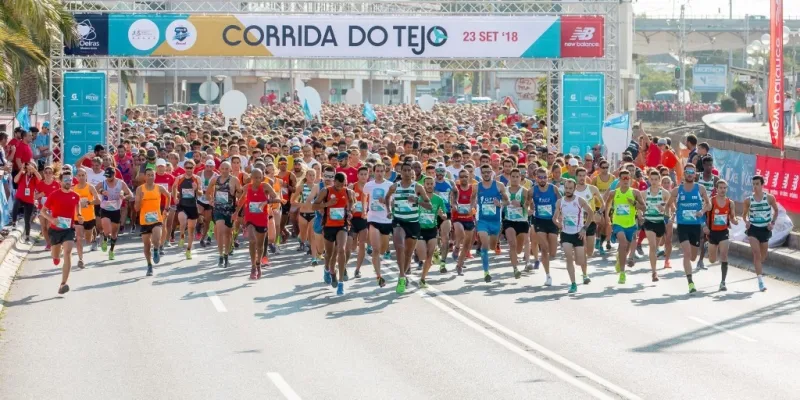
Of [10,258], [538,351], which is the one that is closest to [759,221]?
[538,351]

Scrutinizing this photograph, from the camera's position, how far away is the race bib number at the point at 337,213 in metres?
18.0

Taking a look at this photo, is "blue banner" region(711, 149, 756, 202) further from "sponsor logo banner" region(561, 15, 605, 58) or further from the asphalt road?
the asphalt road

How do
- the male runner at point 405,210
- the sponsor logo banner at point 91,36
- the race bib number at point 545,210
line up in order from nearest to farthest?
1. the male runner at point 405,210
2. the race bib number at point 545,210
3. the sponsor logo banner at point 91,36

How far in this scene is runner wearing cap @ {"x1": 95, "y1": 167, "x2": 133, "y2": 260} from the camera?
21844 millimetres

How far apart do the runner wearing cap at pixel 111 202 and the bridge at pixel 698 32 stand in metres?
85.1

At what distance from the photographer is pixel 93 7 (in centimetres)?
3109

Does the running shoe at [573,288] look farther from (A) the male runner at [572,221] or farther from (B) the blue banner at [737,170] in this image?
(B) the blue banner at [737,170]

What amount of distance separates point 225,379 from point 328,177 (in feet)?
21.7

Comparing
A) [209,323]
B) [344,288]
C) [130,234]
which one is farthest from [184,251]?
[209,323]

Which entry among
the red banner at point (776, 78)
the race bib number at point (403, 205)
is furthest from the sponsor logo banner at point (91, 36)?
the red banner at point (776, 78)

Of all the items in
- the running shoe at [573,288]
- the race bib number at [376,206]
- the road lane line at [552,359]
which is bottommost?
the road lane line at [552,359]

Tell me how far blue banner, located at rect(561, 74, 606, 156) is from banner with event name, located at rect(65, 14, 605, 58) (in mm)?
646

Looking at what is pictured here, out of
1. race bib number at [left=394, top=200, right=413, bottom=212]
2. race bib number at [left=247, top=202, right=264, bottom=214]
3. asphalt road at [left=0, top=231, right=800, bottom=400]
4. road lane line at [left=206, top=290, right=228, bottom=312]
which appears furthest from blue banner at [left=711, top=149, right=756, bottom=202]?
road lane line at [left=206, top=290, right=228, bottom=312]

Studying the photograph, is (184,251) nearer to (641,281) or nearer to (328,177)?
(328,177)
